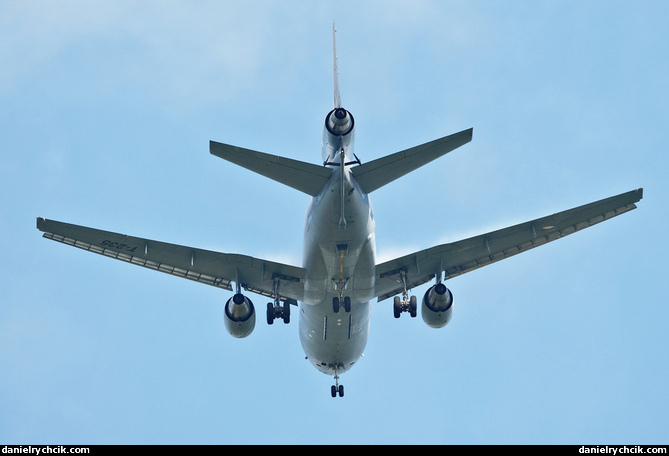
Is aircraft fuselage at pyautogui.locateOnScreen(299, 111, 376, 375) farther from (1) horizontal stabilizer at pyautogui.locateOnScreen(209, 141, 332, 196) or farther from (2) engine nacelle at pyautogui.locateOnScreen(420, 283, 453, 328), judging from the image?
(2) engine nacelle at pyautogui.locateOnScreen(420, 283, 453, 328)

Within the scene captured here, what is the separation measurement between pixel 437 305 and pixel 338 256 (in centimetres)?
503

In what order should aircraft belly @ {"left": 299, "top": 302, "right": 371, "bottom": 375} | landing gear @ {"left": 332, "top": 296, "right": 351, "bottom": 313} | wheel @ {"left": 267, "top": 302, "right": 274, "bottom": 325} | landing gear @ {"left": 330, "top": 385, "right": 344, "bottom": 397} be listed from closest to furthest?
landing gear @ {"left": 332, "top": 296, "right": 351, "bottom": 313}, wheel @ {"left": 267, "top": 302, "right": 274, "bottom": 325}, aircraft belly @ {"left": 299, "top": 302, "right": 371, "bottom": 375}, landing gear @ {"left": 330, "top": 385, "right": 344, "bottom": 397}

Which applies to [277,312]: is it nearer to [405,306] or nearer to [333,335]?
[333,335]

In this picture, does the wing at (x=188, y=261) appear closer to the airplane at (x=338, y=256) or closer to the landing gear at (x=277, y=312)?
the airplane at (x=338, y=256)

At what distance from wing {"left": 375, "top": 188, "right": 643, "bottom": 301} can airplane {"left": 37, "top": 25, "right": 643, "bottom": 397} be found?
0.11ft

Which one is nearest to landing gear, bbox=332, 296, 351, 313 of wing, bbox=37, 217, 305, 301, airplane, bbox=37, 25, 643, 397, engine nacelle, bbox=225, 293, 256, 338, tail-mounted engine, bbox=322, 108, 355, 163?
airplane, bbox=37, 25, 643, 397

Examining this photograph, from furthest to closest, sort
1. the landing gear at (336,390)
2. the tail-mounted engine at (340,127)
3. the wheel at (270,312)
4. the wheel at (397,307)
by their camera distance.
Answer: the landing gear at (336,390), the wheel at (397,307), the wheel at (270,312), the tail-mounted engine at (340,127)

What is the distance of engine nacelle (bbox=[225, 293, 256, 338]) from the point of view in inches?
1127

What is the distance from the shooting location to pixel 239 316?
94.1 ft

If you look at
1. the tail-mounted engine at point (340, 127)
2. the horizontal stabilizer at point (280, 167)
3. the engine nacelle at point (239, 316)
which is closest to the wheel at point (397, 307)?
the engine nacelle at point (239, 316)

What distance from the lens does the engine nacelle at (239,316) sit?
28625 mm

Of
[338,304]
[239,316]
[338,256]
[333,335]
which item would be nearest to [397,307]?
[338,304]

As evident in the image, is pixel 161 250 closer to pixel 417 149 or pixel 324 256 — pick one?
pixel 324 256

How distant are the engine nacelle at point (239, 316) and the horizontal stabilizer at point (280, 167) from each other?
5.39 meters
